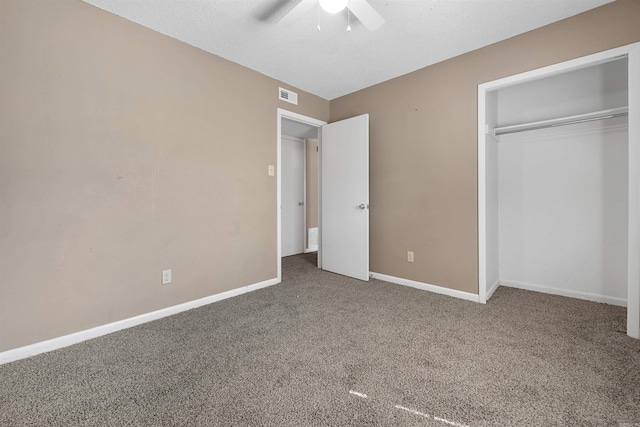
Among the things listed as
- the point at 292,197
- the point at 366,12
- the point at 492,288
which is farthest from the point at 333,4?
the point at 292,197

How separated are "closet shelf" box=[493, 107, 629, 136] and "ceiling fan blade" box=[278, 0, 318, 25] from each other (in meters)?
2.22

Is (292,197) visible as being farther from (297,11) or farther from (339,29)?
(297,11)

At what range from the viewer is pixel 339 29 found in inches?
86.0

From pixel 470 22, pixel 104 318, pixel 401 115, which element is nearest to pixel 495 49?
pixel 470 22

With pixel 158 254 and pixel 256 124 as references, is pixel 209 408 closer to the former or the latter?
pixel 158 254

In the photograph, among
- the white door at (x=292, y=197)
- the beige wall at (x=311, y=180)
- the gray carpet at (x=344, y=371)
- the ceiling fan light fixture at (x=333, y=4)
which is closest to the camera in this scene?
the gray carpet at (x=344, y=371)

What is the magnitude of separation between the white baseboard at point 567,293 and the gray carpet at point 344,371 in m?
0.15

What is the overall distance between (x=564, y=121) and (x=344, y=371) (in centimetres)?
280

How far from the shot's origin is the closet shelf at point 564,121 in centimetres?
216

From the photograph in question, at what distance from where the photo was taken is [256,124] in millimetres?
2904

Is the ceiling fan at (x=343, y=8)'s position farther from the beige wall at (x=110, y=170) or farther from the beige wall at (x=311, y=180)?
the beige wall at (x=311, y=180)

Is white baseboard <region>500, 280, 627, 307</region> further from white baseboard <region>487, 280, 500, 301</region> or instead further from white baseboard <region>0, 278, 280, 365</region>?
white baseboard <region>0, 278, 280, 365</region>

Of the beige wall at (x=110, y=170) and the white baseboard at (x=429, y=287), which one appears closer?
the beige wall at (x=110, y=170)

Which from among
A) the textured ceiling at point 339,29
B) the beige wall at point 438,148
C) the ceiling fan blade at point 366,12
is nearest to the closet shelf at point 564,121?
the beige wall at point 438,148
